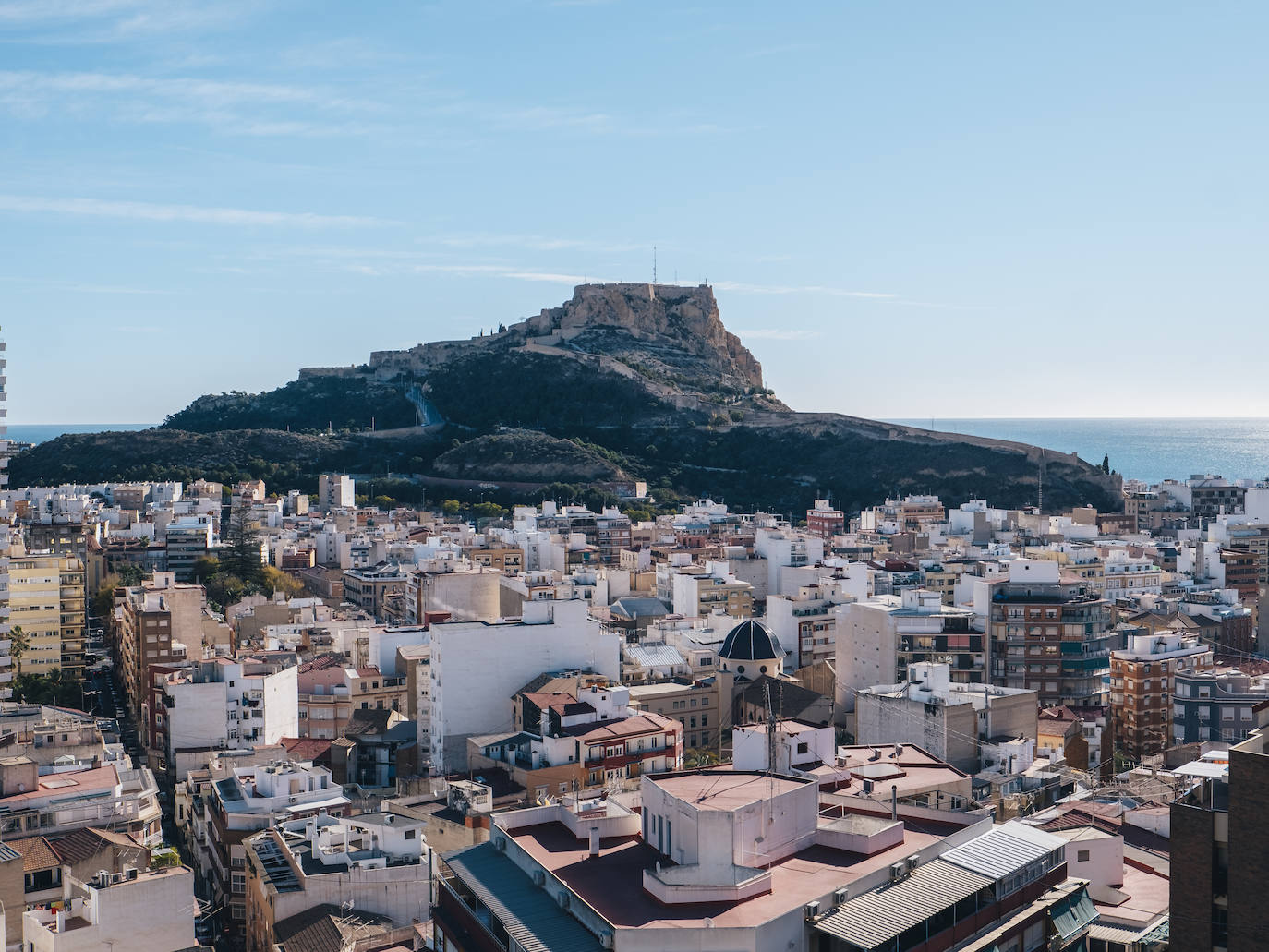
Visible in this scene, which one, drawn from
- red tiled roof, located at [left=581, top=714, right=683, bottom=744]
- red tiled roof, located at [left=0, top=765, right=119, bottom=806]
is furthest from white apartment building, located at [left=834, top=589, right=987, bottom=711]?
red tiled roof, located at [left=0, top=765, right=119, bottom=806]

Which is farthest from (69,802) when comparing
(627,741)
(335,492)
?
(335,492)

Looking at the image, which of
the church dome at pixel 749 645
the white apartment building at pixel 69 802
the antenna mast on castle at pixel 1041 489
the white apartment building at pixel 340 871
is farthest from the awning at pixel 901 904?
the antenna mast on castle at pixel 1041 489

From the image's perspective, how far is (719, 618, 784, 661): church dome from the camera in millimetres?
30284

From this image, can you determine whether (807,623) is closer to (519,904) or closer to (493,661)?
(493,661)

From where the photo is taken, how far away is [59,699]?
34.5m

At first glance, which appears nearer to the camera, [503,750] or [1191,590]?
[503,750]

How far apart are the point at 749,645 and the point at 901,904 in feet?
58.5

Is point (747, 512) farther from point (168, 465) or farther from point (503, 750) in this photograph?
point (503, 750)

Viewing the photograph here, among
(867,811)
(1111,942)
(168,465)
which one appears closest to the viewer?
(1111,942)

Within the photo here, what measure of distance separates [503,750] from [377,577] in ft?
79.5

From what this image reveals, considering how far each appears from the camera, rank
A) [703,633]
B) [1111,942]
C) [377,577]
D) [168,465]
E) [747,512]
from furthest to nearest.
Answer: [168,465] → [747,512] → [377,577] → [703,633] → [1111,942]

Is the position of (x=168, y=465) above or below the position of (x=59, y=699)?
above

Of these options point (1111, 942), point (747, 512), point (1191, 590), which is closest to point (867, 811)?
point (1111, 942)

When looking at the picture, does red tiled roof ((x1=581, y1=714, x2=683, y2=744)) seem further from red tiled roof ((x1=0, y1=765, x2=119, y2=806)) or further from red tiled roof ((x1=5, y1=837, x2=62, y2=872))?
red tiled roof ((x1=5, y1=837, x2=62, y2=872))
